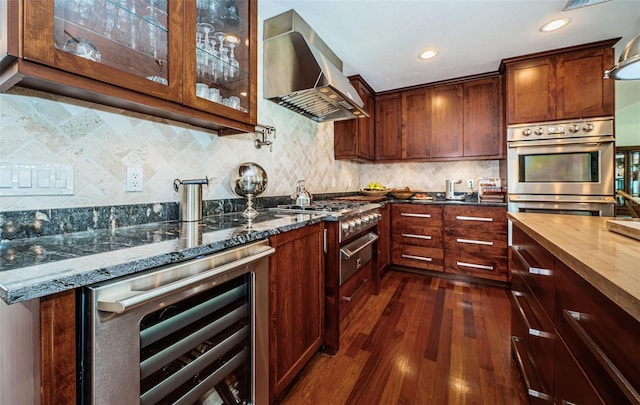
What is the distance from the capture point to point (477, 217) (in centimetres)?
283

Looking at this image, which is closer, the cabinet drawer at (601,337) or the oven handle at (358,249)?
the cabinet drawer at (601,337)

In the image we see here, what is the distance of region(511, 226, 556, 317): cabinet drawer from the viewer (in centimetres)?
94

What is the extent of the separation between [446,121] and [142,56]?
125 inches

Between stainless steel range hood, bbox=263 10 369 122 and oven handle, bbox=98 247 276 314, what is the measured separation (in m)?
1.47

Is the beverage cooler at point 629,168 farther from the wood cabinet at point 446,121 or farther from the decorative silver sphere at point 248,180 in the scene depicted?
the decorative silver sphere at point 248,180

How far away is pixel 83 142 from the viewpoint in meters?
1.09

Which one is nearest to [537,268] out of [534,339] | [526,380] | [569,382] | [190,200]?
[534,339]

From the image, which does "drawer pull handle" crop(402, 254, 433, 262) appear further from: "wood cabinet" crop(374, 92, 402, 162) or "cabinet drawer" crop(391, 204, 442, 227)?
"wood cabinet" crop(374, 92, 402, 162)

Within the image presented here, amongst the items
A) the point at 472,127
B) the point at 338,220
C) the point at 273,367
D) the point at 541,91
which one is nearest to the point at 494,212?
the point at 472,127

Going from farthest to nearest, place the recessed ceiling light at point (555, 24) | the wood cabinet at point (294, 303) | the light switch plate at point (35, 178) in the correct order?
the recessed ceiling light at point (555, 24) → the wood cabinet at point (294, 303) → the light switch plate at point (35, 178)

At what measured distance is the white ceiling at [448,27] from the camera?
189 centimetres

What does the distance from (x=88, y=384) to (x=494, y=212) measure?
10.5 ft

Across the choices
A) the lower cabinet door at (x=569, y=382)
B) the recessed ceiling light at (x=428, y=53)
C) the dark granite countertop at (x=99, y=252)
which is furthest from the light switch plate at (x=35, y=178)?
the recessed ceiling light at (x=428, y=53)

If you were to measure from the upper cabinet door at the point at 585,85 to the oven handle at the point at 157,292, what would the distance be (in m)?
3.34
